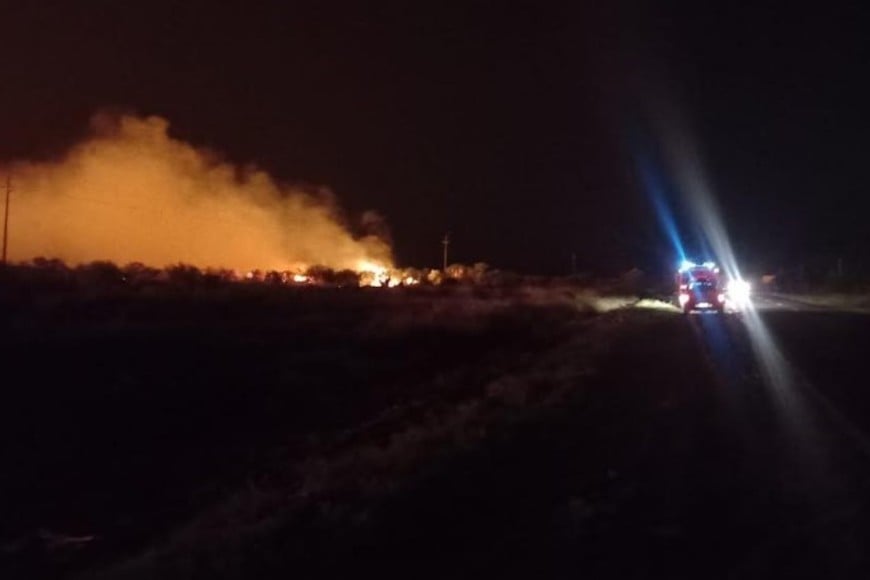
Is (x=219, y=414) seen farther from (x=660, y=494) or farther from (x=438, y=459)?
(x=660, y=494)

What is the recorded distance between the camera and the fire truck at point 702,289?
59438 millimetres

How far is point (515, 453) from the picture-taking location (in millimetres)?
15398

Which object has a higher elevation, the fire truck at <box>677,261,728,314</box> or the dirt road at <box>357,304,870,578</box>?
the fire truck at <box>677,261,728,314</box>

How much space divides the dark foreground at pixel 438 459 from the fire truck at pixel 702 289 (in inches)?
753

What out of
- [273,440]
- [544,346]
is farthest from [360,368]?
[273,440]

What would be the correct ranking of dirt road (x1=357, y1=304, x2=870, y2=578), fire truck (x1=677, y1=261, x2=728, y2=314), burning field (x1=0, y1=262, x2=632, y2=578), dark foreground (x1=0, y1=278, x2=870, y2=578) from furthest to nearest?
fire truck (x1=677, y1=261, x2=728, y2=314) → burning field (x1=0, y1=262, x2=632, y2=578) → dark foreground (x1=0, y1=278, x2=870, y2=578) → dirt road (x1=357, y1=304, x2=870, y2=578)

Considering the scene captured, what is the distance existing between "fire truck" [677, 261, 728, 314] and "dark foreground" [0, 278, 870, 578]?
62.7 feet

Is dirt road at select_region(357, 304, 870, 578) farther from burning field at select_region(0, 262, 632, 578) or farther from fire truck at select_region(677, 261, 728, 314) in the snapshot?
fire truck at select_region(677, 261, 728, 314)

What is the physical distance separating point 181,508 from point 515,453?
420 cm

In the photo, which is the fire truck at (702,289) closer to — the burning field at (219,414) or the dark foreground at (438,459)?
the burning field at (219,414)

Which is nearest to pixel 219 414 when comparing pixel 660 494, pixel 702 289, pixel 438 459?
pixel 438 459

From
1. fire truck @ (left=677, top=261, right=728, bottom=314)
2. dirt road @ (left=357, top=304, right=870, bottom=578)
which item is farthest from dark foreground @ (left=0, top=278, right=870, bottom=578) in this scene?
fire truck @ (left=677, top=261, right=728, bottom=314)

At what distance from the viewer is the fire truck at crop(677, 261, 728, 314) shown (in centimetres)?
5944

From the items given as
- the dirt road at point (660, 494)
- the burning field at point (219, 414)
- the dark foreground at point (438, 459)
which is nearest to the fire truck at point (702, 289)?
the burning field at point (219, 414)
